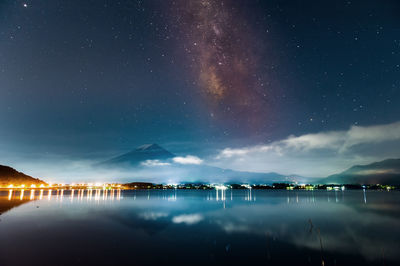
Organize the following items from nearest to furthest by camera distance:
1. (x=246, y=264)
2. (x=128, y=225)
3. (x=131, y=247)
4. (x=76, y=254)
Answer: (x=246, y=264) < (x=76, y=254) < (x=131, y=247) < (x=128, y=225)

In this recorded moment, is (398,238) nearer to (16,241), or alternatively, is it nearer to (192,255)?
(192,255)

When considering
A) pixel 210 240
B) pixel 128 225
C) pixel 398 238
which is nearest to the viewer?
pixel 210 240

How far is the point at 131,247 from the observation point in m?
17.2

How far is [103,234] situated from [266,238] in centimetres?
1369

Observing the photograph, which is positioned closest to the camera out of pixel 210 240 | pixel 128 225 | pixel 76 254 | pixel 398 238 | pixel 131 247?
pixel 76 254

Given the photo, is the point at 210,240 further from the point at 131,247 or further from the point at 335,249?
Result: the point at 335,249

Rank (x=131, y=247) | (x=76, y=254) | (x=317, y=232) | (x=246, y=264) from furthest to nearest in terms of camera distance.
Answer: (x=317, y=232) < (x=131, y=247) < (x=76, y=254) < (x=246, y=264)

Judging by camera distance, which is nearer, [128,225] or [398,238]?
[398,238]

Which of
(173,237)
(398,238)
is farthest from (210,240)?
(398,238)

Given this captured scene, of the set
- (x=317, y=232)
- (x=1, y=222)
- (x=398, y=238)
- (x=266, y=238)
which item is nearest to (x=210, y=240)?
(x=266, y=238)

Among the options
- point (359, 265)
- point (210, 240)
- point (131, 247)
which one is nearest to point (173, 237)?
point (210, 240)

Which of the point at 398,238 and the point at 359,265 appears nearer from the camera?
the point at 359,265

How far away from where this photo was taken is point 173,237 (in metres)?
21.1

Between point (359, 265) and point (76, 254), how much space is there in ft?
52.9
